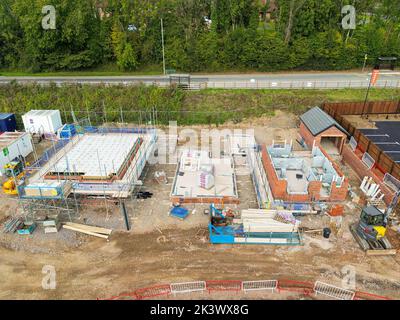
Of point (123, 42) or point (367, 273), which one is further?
point (123, 42)

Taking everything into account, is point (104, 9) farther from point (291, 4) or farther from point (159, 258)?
point (159, 258)

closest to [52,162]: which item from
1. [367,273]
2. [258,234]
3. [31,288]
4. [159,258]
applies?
[31,288]

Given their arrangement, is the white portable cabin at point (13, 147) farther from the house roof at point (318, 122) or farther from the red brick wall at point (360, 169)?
the red brick wall at point (360, 169)

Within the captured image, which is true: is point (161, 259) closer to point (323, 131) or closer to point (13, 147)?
point (13, 147)

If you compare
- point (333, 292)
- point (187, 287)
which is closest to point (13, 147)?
point (187, 287)

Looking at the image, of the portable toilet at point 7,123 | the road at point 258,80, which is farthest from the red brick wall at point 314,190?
the portable toilet at point 7,123

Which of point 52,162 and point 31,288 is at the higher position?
point 52,162
